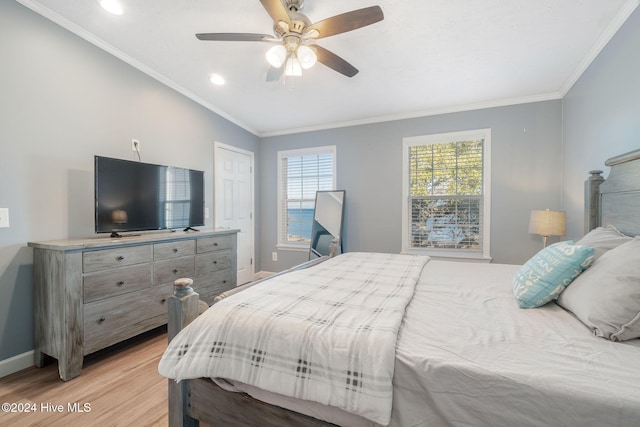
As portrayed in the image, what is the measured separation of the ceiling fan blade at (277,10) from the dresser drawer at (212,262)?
229 centimetres

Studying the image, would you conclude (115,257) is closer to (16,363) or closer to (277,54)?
(16,363)

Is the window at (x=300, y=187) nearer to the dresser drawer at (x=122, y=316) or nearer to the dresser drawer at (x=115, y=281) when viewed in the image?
the dresser drawer at (x=122, y=316)

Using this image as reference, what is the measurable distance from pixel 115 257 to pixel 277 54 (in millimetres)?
1970

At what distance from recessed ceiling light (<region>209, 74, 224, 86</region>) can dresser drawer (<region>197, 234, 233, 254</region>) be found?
5.80 feet

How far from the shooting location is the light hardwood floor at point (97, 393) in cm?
150

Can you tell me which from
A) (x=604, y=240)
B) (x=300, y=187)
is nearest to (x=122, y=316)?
(x=300, y=187)

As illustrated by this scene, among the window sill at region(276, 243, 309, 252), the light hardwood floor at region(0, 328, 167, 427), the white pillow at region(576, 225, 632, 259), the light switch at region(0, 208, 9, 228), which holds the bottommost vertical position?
the light hardwood floor at region(0, 328, 167, 427)

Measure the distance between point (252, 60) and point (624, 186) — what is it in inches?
119

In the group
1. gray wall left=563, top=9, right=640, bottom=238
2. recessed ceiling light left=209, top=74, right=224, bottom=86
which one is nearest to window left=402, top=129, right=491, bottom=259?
gray wall left=563, top=9, right=640, bottom=238

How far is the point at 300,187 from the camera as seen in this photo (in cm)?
434

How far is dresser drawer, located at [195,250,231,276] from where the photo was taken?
283 centimetres

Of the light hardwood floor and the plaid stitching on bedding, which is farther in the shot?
the light hardwood floor

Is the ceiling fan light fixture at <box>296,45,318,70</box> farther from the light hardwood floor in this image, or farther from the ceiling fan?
the light hardwood floor

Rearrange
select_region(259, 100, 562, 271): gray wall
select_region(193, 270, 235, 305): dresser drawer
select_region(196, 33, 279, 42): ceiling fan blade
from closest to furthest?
select_region(196, 33, 279, 42): ceiling fan blade → select_region(193, 270, 235, 305): dresser drawer → select_region(259, 100, 562, 271): gray wall
